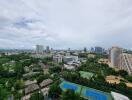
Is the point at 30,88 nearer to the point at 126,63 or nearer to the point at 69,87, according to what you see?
the point at 69,87

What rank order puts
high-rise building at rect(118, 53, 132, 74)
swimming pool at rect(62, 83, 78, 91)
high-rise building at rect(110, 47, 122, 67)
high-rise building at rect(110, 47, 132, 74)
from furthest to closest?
high-rise building at rect(110, 47, 122, 67), high-rise building at rect(110, 47, 132, 74), high-rise building at rect(118, 53, 132, 74), swimming pool at rect(62, 83, 78, 91)

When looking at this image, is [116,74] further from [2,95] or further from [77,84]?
[2,95]

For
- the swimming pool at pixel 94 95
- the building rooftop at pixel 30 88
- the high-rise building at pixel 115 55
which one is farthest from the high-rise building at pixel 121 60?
the building rooftop at pixel 30 88

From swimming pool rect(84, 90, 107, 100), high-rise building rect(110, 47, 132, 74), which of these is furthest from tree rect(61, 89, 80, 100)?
high-rise building rect(110, 47, 132, 74)

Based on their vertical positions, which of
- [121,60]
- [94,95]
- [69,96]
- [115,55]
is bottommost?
[94,95]

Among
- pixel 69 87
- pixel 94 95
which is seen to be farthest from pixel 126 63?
pixel 94 95

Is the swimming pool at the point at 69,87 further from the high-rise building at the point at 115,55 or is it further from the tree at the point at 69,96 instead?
the high-rise building at the point at 115,55

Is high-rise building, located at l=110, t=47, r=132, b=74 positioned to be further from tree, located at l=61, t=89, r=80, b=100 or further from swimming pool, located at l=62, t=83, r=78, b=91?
tree, located at l=61, t=89, r=80, b=100

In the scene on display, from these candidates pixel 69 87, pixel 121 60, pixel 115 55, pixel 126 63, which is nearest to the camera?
pixel 69 87

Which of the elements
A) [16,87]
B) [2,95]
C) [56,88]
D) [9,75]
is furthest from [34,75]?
[2,95]
